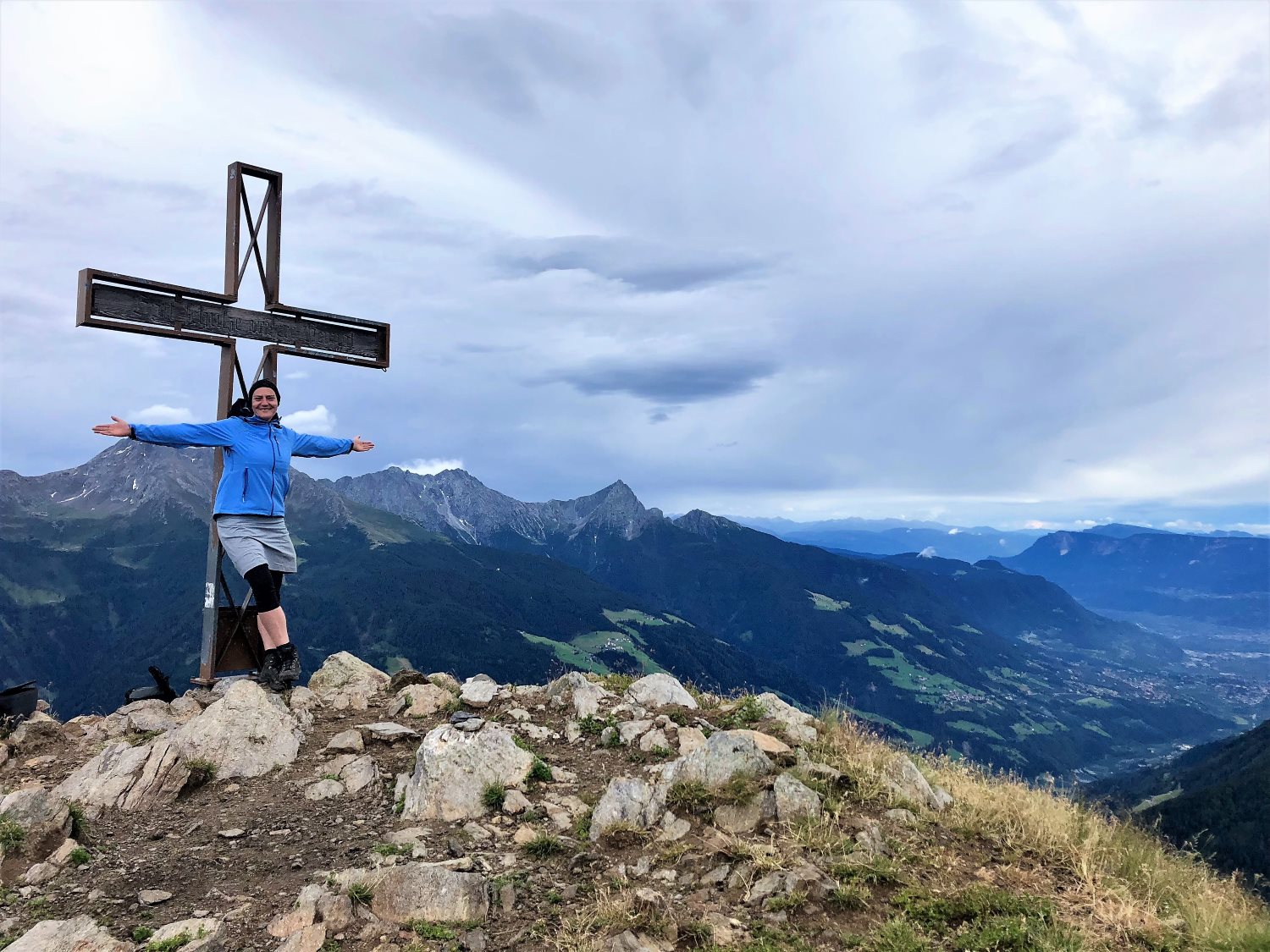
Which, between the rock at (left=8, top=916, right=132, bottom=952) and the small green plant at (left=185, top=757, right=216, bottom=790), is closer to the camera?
the rock at (left=8, top=916, right=132, bottom=952)

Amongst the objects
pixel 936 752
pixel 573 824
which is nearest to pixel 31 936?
pixel 573 824

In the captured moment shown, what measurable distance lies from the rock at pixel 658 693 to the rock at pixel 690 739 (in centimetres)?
118

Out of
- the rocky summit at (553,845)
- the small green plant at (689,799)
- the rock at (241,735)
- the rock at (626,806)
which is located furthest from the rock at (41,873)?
the small green plant at (689,799)

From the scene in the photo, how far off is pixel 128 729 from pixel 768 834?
29.1 ft

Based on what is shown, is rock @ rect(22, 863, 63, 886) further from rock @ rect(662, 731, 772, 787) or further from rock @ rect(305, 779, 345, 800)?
rock @ rect(662, 731, 772, 787)

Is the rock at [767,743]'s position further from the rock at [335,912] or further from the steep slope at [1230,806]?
the steep slope at [1230,806]

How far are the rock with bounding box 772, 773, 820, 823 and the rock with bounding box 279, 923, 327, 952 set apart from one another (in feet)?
14.0

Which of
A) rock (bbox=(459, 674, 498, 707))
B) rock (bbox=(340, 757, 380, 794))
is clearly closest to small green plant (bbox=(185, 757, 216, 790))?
rock (bbox=(340, 757, 380, 794))

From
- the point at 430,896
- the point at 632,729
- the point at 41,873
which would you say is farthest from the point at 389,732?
the point at 430,896

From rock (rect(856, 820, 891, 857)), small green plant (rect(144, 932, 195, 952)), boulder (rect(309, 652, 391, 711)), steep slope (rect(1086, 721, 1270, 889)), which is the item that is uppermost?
boulder (rect(309, 652, 391, 711))

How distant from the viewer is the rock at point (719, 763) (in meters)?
7.94

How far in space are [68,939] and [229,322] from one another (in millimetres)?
9183

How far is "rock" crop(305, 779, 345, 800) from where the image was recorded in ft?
26.9

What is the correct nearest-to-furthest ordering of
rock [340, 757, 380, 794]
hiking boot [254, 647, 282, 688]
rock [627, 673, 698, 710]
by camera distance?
rock [340, 757, 380, 794], rock [627, 673, 698, 710], hiking boot [254, 647, 282, 688]
